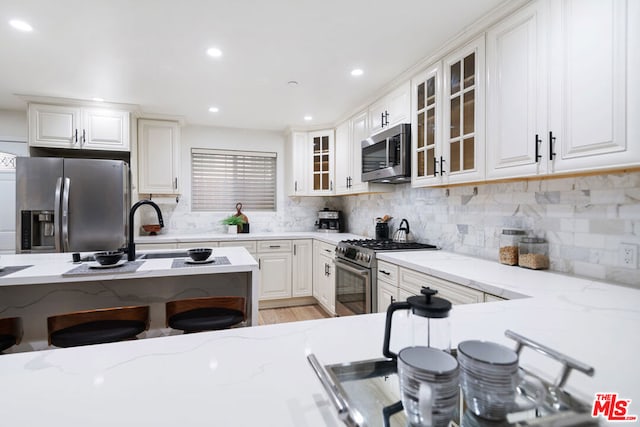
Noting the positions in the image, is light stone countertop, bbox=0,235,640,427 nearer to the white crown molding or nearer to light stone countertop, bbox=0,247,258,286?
light stone countertop, bbox=0,247,258,286

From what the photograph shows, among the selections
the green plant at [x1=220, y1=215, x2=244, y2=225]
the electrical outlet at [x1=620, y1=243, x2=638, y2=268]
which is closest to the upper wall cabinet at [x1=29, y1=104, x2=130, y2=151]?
the green plant at [x1=220, y1=215, x2=244, y2=225]

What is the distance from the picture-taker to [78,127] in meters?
3.54

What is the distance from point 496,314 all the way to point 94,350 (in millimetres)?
1201

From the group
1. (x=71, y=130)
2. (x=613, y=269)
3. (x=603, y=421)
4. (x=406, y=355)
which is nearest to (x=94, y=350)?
(x=406, y=355)

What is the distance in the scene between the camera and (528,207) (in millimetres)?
2129

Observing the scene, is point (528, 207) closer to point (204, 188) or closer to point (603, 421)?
point (603, 421)

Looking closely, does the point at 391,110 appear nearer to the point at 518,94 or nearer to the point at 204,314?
the point at 518,94

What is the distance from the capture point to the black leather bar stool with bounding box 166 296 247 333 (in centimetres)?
186

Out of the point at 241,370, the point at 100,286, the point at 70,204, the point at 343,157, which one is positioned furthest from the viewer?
the point at 343,157

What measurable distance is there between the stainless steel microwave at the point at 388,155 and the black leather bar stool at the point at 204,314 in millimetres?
1714

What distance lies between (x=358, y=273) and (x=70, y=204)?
2850mm

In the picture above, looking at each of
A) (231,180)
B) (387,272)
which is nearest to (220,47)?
(387,272)

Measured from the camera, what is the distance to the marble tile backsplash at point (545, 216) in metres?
1.65

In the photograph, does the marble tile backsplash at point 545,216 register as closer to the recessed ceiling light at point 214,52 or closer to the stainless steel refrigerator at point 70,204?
the recessed ceiling light at point 214,52
